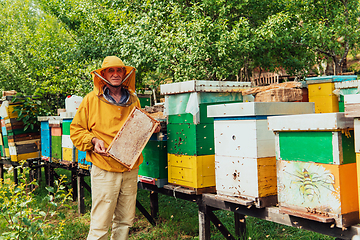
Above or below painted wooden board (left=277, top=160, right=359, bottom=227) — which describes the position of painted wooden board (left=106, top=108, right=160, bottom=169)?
above

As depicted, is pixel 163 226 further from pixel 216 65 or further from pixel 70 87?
pixel 70 87

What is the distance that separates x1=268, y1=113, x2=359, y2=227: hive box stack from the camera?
1.90m

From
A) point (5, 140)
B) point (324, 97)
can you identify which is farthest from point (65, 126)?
point (324, 97)

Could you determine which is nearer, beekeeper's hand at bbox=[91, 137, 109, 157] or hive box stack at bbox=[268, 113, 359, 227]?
hive box stack at bbox=[268, 113, 359, 227]

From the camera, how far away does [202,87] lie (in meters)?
2.98

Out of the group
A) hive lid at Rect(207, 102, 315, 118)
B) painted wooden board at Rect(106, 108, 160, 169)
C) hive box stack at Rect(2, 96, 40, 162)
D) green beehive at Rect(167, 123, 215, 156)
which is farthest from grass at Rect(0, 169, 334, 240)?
hive lid at Rect(207, 102, 315, 118)

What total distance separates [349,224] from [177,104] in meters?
1.86

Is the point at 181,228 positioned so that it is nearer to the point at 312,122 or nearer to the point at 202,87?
the point at 202,87

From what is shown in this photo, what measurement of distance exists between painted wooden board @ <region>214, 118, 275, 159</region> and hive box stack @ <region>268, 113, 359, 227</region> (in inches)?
6.6

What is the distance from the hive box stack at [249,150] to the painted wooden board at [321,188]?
223 mm

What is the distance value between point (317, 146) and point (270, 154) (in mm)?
475

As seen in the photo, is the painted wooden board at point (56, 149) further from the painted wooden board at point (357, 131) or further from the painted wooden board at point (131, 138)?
the painted wooden board at point (357, 131)

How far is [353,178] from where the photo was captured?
1966 millimetres

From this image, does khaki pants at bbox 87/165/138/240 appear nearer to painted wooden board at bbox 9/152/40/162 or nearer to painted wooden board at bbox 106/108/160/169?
painted wooden board at bbox 106/108/160/169
